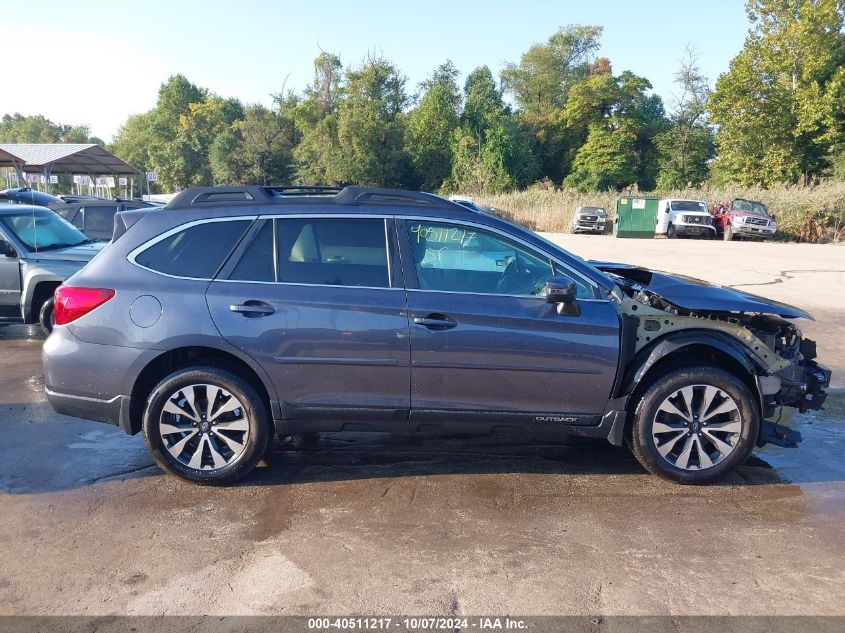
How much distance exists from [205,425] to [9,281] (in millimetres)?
5576

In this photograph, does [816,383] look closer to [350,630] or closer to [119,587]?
[350,630]

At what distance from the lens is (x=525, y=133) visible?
2424 inches

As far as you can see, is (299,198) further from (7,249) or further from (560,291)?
(7,249)

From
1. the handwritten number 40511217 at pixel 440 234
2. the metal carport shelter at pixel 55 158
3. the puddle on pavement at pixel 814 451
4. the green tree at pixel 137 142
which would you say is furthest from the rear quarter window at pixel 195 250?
the green tree at pixel 137 142

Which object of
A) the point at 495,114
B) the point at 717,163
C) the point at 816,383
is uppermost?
the point at 495,114

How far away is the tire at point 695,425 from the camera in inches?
167

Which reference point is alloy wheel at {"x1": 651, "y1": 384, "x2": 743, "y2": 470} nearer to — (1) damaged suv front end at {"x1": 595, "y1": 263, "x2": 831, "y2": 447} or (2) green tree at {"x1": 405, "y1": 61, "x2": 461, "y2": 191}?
(1) damaged suv front end at {"x1": 595, "y1": 263, "x2": 831, "y2": 447}

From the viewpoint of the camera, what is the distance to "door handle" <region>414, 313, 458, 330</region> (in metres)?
4.10

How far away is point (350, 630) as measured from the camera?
2881 mm

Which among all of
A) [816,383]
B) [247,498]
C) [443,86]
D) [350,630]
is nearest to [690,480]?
[816,383]

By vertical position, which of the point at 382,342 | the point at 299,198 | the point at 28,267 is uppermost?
the point at 299,198

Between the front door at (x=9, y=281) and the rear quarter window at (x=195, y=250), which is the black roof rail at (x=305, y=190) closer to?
the rear quarter window at (x=195, y=250)

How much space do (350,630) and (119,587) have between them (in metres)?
1.20

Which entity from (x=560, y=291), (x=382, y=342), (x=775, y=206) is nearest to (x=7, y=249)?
(x=382, y=342)
